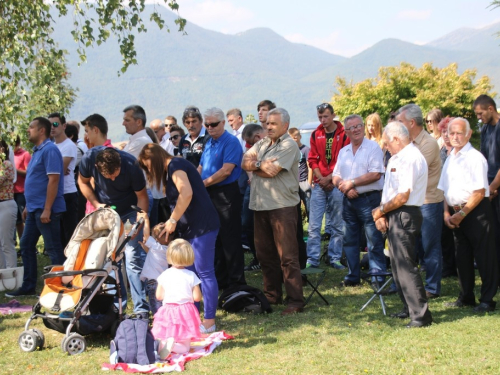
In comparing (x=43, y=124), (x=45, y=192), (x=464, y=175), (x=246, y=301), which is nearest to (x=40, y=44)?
(x=43, y=124)

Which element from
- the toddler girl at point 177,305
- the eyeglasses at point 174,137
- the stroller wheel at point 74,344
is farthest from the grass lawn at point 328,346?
the eyeglasses at point 174,137

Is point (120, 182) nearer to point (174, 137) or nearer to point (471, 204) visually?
point (471, 204)

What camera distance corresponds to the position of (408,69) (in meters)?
37.7

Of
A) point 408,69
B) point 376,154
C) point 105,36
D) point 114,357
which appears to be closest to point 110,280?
point 114,357

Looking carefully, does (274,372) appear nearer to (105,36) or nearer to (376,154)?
(376,154)

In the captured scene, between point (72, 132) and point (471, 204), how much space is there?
20.0 ft

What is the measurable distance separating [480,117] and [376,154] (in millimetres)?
1285

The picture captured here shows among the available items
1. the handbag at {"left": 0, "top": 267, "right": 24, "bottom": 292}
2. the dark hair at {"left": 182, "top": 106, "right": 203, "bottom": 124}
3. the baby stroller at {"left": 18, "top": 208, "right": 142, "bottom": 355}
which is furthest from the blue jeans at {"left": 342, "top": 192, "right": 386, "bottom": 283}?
the handbag at {"left": 0, "top": 267, "right": 24, "bottom": 292}

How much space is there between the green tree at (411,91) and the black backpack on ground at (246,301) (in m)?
28.7

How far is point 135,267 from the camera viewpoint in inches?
258

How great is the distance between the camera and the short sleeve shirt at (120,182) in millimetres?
6434

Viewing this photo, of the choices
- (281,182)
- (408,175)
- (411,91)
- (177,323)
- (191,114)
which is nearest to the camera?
(177,323)

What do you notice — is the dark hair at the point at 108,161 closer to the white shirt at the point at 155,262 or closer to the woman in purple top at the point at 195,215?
the woman in purple top at the point at 195,215

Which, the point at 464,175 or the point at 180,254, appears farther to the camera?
the point at 464,175
